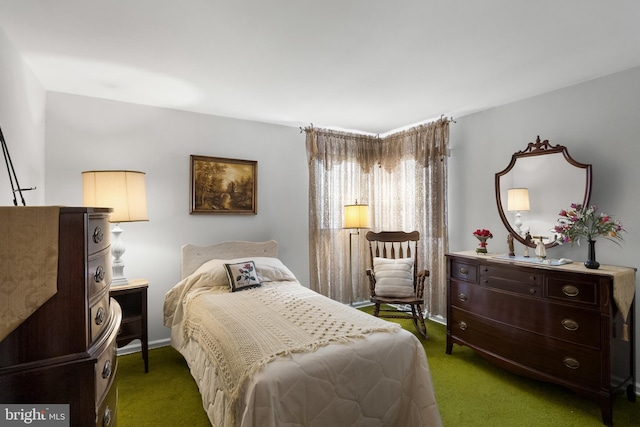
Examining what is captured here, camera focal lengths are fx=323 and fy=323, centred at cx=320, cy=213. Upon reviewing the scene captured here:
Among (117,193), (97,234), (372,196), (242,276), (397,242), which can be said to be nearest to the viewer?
(97,234)

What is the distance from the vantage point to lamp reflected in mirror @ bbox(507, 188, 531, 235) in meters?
3.13

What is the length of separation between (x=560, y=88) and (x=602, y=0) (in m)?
1.37

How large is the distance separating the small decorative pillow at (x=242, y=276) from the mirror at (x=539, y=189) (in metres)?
2.56

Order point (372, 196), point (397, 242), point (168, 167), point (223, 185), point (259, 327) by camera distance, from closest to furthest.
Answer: point (259, 327) < point (168, 167) < point (223, 185) < point (397, 242) < point (372, 196)

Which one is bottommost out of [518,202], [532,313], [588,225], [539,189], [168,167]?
[532,313]

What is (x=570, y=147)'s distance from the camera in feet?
9.43

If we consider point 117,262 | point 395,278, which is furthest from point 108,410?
point 395,278

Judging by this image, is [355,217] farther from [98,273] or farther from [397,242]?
[98,273]

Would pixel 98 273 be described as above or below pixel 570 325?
above

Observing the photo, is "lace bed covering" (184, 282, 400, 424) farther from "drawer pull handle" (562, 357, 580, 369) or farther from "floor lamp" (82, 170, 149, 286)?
"drawer pull handle" (562, 357, 580, 369)

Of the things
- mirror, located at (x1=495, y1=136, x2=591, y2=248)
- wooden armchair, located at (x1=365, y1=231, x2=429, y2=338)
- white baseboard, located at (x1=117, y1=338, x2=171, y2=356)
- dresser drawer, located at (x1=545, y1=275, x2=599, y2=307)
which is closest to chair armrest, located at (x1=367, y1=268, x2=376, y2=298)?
wooden armchair, located at (x1=365, y1=231, x2=429, y2=338)

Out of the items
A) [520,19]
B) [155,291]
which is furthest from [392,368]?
[155,291]

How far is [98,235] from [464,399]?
8.62 feet

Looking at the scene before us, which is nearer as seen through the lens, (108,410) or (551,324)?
(108,410)
